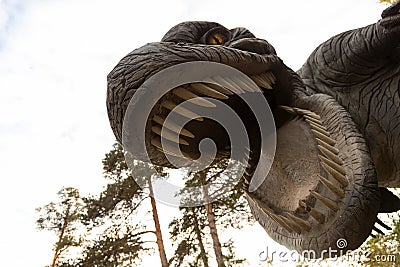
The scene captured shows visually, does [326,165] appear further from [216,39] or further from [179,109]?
[216,39]

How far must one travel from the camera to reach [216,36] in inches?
53.9

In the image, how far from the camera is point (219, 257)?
30.4 feet

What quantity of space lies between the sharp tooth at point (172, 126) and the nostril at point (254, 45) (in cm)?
36

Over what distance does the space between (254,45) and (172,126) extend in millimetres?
465

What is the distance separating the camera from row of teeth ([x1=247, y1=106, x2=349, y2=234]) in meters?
0.96

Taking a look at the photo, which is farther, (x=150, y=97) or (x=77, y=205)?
(x=77, y=205)

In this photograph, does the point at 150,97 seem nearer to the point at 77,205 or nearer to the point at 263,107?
the point at 263,107

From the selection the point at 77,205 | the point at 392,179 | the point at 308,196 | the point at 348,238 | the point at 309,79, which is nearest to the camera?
the point at 348,238

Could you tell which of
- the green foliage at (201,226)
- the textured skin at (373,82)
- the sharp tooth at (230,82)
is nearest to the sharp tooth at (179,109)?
the sharp tooth at (230,82)

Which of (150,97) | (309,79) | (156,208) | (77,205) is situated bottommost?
(150,97)

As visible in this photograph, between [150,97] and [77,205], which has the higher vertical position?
[77,205]

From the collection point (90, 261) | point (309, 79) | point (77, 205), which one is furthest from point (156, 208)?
point (309, 79)

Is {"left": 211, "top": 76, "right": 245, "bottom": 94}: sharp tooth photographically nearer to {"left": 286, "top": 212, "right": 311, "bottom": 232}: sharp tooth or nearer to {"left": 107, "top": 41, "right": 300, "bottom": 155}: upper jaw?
{"left": 107, "top": 41, "right": 300, "bottom": 155}: upper jaw

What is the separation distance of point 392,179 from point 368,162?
0.40 meters
